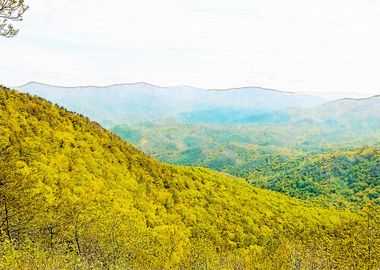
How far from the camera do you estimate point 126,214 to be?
68.4 m

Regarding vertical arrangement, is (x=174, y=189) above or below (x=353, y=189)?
above

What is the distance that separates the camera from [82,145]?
272ft

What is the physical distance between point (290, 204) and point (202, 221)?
50.9 m

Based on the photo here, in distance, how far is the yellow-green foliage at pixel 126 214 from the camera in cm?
3319

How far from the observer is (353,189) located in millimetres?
191875

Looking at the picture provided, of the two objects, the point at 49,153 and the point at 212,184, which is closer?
the point at 49,153

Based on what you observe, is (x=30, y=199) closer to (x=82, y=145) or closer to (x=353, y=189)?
(x=82, y=145)

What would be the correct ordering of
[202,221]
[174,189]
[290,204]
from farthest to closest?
[290,204] → [174,189] → [202,221]

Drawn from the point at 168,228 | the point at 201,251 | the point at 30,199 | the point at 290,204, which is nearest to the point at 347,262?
the point at 201,251

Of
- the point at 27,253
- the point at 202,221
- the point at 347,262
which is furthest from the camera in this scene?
the point at 202,221

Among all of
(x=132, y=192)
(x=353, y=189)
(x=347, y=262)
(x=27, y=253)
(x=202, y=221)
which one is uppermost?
(x=27, y=253)

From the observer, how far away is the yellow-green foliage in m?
33.2

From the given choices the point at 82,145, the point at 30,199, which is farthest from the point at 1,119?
the point at 30,199

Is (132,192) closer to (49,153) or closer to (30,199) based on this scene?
(49,153)
